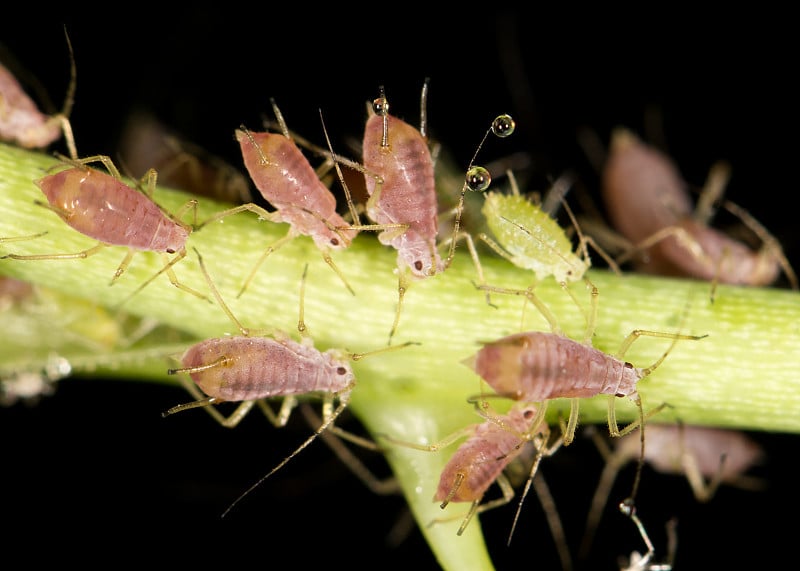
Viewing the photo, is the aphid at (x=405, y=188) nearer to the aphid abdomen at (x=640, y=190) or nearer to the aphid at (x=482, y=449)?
the aphid at (x=482, y=449)

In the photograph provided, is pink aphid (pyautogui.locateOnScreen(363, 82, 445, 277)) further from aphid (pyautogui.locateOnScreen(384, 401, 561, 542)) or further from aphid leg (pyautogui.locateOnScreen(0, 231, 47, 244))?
aphid leg (pyautogui.locateOnScreen(0, 231, 47, 244))

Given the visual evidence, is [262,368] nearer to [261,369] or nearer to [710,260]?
[261,369]

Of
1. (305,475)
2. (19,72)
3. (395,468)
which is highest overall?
(19,72)

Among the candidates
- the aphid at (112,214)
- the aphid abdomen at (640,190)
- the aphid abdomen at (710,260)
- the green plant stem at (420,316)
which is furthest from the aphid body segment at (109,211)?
the aphid abdomen at (640,190)

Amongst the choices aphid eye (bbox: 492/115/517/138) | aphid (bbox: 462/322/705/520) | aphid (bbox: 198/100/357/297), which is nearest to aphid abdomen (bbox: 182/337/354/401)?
aphid (bbox: 198/100/357/297)

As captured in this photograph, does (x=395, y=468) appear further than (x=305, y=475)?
No

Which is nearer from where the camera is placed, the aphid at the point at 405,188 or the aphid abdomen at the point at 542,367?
the aphid abdomen at the point at 542,367

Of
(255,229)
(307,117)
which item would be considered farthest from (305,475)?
(255,229)

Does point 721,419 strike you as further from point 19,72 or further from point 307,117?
point 19,72
